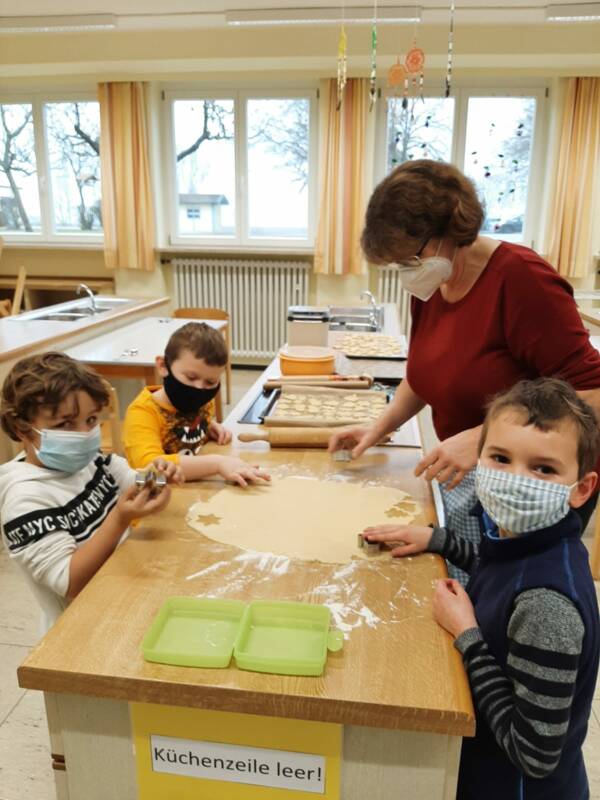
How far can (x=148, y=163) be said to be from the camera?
556 cm

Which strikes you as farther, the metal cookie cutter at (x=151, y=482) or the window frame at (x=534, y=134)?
the window frame at (x=534, y=134)

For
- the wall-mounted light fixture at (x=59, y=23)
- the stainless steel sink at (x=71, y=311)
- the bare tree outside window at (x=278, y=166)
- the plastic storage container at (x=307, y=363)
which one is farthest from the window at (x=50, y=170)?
the plastic storage container at (x=307, y=363)


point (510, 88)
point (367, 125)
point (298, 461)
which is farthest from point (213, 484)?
point (510, 88)

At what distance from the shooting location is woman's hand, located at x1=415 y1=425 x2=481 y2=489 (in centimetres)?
119

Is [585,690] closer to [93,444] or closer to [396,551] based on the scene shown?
[396,551]

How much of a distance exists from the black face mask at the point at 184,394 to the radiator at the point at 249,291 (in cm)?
425

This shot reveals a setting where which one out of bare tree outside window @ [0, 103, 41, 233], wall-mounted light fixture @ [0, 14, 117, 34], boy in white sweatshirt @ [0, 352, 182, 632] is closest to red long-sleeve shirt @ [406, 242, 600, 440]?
boy in white sweatshirt @ [0, 352, 182, 632]

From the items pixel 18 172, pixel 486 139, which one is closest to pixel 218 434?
pixel 486 139

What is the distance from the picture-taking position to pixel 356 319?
3795mm

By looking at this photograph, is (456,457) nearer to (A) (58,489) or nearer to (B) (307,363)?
(A) (58,489)

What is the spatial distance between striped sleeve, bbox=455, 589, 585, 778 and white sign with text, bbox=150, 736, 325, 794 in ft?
0.77

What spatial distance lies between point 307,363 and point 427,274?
108 centimetres

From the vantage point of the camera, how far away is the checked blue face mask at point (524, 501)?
2.76 ft

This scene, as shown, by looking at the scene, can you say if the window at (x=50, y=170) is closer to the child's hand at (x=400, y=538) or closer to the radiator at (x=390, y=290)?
the radiator at (x=390, y=290)
